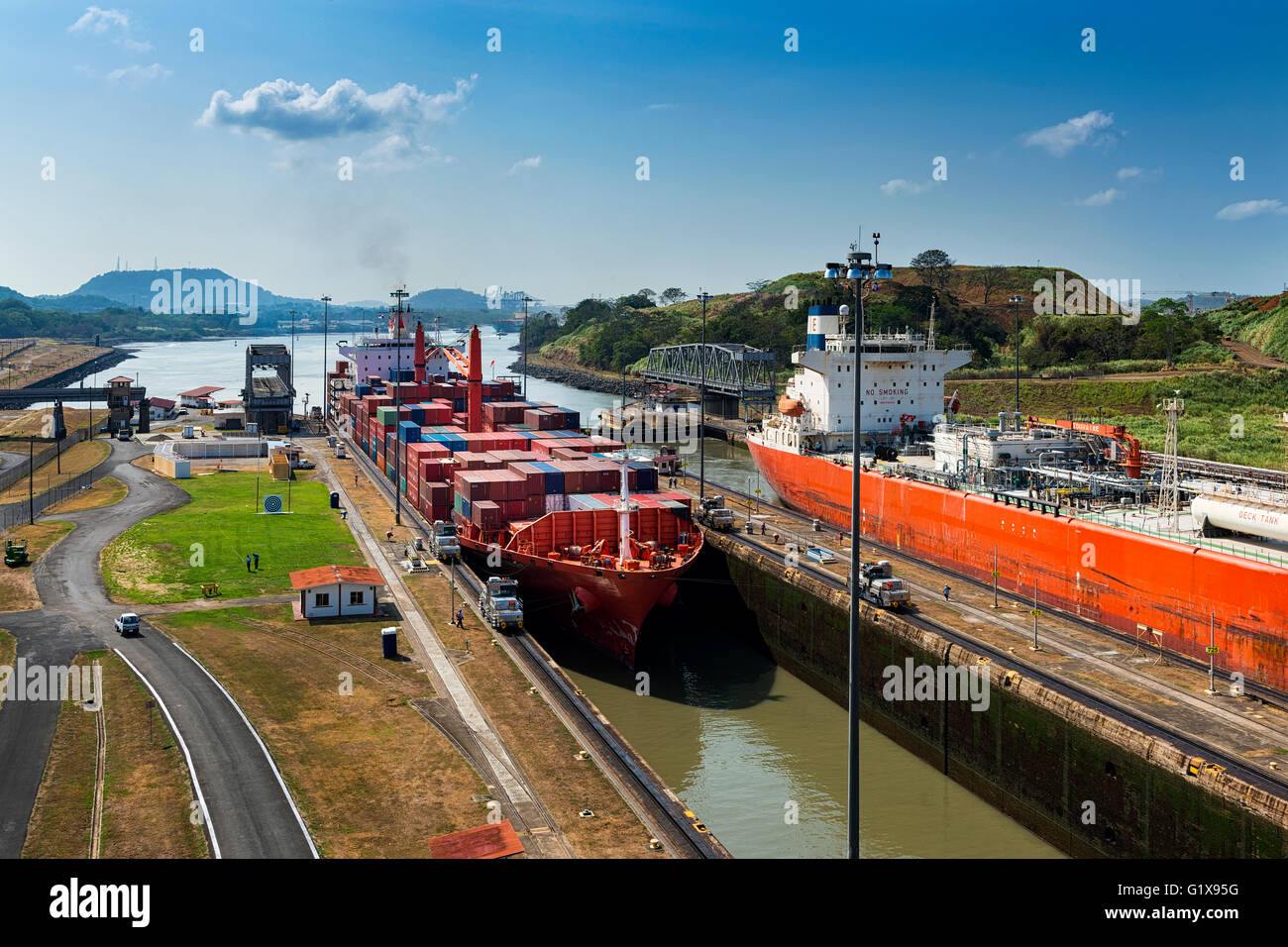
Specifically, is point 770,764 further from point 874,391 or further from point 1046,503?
point 874,391

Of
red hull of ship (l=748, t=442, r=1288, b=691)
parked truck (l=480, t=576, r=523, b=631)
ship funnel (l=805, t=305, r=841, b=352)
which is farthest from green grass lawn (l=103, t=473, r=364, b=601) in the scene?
ship funnel (l=805, t=305, r=841, b=352)

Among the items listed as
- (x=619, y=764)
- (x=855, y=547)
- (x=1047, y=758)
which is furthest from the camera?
(x=1047, y=758)

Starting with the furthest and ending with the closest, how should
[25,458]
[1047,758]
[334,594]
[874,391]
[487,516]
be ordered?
[25,458] → [874,391] → [487,516] → [334,594] → [1047,758]

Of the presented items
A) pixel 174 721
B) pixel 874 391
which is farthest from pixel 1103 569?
pixel 174 721

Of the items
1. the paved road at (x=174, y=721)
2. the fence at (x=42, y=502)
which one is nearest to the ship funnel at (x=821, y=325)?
the paved road at (x=174, y=721)

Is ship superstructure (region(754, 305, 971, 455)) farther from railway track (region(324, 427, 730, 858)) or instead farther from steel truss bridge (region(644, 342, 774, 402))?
steel truss bridge (region(644, 342, 774, 402))
